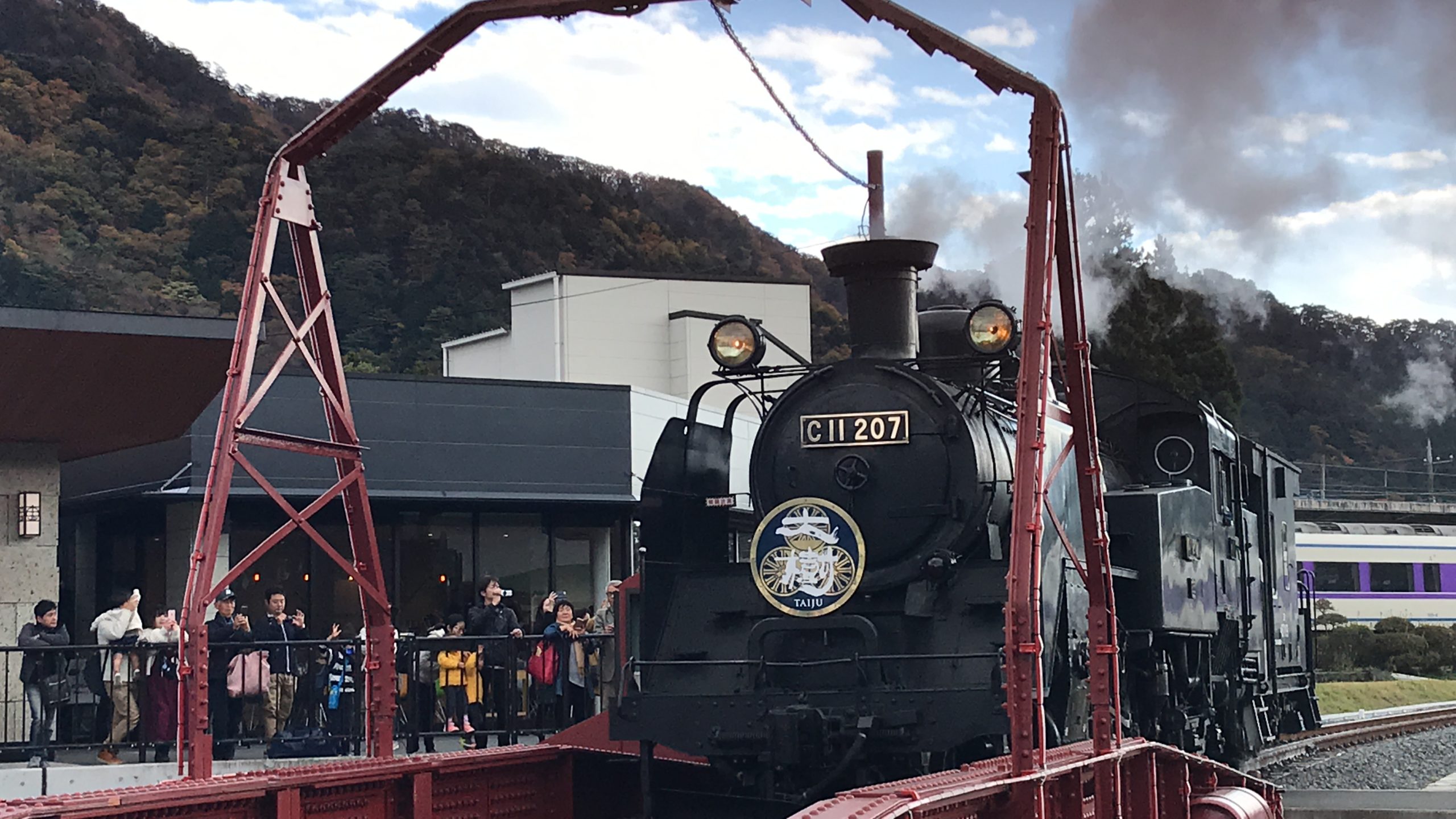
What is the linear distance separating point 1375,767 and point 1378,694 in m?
12.0

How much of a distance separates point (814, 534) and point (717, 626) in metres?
0.93

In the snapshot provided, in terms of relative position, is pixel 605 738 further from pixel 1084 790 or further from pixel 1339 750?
pixel 1339 750

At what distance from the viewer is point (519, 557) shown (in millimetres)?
21484

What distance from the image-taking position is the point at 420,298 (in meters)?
53.7

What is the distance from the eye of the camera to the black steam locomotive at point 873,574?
875cm

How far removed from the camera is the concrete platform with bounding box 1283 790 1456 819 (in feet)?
35.8

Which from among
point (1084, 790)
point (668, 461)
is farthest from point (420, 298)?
point (1084, 790)

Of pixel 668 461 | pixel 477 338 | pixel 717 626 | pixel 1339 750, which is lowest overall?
pixel 1339 750

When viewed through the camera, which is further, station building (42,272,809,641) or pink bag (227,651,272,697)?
station building (42,272,809,641)

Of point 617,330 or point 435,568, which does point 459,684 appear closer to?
point 435,568

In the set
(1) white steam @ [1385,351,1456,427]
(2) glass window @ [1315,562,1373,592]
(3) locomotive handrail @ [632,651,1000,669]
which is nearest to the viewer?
(3) locomotive handrail @ [632,651,1000,669]

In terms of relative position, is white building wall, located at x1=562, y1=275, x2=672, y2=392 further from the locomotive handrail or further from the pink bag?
the locomotive handrail

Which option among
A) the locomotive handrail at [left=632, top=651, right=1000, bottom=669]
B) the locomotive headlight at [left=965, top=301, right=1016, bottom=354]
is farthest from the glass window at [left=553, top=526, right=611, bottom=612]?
the locomotive headlight at [left=965, top=301, right=1016, bottom=354]

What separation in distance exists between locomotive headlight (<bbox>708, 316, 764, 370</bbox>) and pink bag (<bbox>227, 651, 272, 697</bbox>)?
5.03 meters
